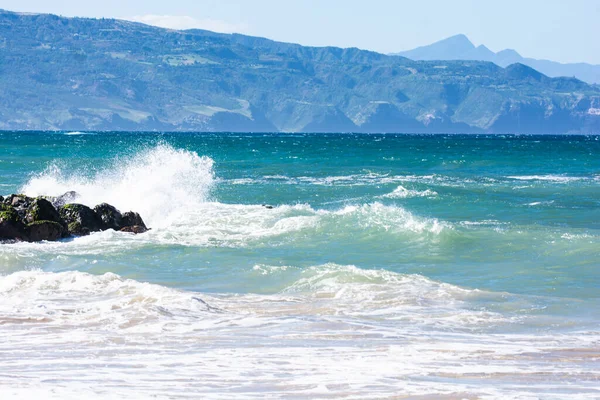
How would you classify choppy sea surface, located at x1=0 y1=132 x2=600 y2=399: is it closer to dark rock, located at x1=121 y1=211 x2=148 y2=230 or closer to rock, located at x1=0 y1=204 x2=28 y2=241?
rock, located at x1=0 y1=204 x2=28 y2=241

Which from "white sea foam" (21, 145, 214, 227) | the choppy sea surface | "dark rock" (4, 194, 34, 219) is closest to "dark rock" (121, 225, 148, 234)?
the choppy sea surface

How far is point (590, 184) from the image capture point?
128ft

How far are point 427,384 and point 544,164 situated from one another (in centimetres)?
5293

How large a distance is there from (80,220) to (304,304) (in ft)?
30.4

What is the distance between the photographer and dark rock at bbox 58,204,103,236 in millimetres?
20244

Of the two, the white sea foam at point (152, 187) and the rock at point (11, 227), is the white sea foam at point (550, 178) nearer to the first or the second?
the white sea foam at point (152, 187)

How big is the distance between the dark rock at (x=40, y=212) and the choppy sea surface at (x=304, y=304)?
2.54ft

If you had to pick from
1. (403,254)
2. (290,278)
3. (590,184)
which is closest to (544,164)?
(590,184)

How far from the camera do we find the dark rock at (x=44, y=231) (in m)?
19.0

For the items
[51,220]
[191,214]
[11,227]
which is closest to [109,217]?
[51,220]

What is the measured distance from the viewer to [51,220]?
771 inches

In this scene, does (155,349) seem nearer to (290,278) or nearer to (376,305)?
(376,305)

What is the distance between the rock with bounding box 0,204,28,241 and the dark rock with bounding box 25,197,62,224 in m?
0.42

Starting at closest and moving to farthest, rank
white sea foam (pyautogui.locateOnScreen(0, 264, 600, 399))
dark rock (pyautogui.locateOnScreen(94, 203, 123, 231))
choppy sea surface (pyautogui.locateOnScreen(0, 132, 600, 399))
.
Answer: white sea foam (pyautogui.locateOnScreen(0, 264, 600, 399)) < choppy sea surface (pyautogui.locateOnScreen(0, 132, 600, 399)) < dark rock (pyautogui.locateOnScreen(94, 203, 123, 231))
